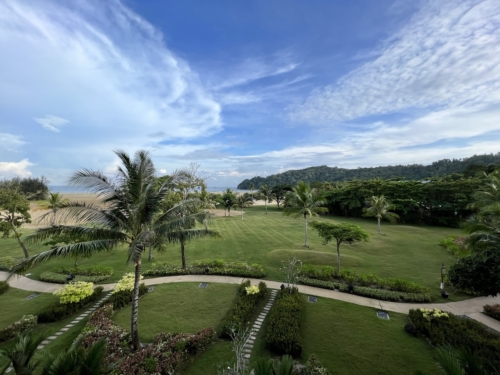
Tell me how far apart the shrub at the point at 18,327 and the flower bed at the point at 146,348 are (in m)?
2.70

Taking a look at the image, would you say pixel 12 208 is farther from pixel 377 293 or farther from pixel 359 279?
pixel 377 293

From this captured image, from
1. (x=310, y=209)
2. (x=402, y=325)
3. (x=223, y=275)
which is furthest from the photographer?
(x=310, y=209)

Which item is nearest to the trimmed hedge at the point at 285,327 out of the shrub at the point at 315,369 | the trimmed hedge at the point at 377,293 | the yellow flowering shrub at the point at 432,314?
the shrub at the point at 315,369

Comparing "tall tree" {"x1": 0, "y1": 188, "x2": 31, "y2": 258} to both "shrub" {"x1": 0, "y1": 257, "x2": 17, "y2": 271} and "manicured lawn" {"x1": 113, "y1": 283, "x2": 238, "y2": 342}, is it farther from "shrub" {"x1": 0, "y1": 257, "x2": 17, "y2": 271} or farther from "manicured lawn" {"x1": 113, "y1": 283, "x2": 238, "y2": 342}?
"manicured lawn" {"x1": 113, "y1": 283, "x2": 238, "y2": 342}

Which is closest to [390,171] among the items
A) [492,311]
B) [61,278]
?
[492,311]

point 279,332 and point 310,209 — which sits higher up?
point 310,209

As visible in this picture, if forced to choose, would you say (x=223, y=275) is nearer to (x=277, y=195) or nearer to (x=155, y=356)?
(x=155, y=356)

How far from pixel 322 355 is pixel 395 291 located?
26.8 ft

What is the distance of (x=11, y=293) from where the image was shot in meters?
15.1

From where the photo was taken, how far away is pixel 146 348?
9125 mm

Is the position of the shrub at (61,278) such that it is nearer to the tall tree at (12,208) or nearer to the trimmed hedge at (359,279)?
the tall tree at (12,208)

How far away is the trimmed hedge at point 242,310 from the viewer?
411 inches

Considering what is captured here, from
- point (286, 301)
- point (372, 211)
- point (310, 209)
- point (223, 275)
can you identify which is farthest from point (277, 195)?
point (286, 301)

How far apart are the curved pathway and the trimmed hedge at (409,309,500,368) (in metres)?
1.65
